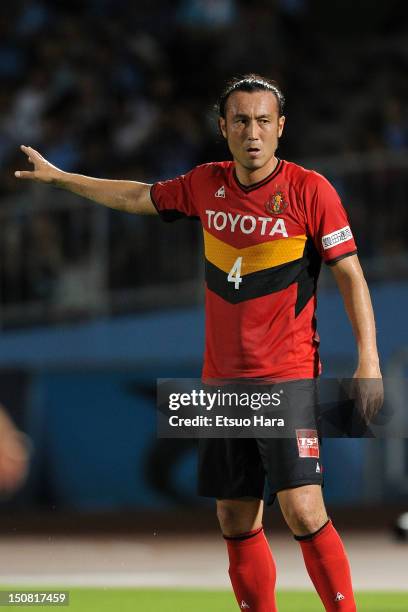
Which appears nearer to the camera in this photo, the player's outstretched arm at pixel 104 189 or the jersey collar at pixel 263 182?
Answer: the jersey collar at pixel 263 182

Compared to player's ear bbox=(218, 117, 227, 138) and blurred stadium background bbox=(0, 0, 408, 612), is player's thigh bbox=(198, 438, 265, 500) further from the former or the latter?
blurred stadium background bbox=(0, 0, 408, 612)

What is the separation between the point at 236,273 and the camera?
6.56m

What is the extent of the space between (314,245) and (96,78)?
10.8 m

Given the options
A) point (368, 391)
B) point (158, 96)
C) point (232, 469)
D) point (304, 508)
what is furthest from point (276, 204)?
point (158, 96)

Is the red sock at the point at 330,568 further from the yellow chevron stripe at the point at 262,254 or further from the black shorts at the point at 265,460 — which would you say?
the yellow chevron stripe at the point at 262,254

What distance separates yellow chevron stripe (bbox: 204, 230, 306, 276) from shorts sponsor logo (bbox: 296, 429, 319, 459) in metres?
0.72

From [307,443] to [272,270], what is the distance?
2.47ft

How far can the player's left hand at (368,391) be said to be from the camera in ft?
20.4

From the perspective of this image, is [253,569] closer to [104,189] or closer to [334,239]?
[334,239]

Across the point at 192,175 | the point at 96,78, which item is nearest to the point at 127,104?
the point at 96,78

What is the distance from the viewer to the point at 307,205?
6.46 meters

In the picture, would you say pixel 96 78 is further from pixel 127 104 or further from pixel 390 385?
pixel 390 385

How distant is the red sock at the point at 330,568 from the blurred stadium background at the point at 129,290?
239 inches

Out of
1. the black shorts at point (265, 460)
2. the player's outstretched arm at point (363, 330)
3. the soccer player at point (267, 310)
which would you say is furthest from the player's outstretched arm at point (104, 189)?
the black shorts at point (265, 460)
